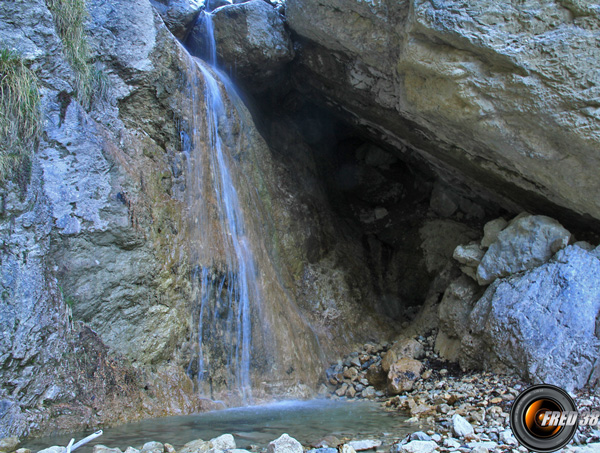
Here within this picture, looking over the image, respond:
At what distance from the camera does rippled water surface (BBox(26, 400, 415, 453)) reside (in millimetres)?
3328

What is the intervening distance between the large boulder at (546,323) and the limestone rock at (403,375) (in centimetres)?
73

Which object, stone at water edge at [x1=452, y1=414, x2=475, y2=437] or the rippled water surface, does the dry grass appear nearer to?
the rippled water surface

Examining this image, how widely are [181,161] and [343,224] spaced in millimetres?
4358

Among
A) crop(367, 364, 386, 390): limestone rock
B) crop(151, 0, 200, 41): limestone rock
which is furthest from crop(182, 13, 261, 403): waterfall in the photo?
crop(367, 364, 386, 390): limestone rock

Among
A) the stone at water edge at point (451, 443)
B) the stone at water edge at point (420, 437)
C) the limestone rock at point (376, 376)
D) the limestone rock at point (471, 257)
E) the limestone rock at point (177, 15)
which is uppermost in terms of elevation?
the limestone rock at point (177, 15)

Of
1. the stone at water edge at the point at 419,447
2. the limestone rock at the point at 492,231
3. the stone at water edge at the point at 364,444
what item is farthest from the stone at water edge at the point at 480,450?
the limestone rock at the point at 492,231

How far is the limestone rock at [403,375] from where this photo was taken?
18.1 ft

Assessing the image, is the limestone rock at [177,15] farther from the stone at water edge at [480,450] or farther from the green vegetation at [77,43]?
the stone at water edge at [480,450]

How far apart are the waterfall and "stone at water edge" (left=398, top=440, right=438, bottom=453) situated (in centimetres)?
266

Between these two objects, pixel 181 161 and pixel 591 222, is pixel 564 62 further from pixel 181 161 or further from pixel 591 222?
pixel 181 161

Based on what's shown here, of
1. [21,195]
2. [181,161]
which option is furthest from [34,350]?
[181,161]

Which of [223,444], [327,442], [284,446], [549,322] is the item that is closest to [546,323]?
[549,322]

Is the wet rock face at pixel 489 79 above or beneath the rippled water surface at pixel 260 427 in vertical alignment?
above

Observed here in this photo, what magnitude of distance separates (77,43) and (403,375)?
5.78 meters
